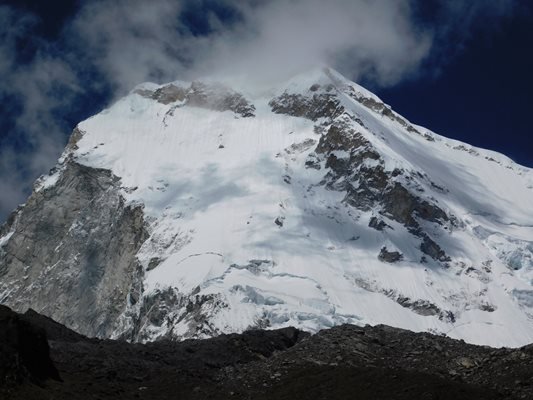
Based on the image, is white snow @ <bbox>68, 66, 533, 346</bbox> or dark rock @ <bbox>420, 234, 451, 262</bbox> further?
dark rock @ <bbox>420, 234, 451, 262</bbox>

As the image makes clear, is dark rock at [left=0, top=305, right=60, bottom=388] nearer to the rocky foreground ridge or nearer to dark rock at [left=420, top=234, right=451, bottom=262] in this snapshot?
the rocky foreground ridge

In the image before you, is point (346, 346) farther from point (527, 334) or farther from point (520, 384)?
point (527, 334)

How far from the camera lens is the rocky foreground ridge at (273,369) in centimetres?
4675

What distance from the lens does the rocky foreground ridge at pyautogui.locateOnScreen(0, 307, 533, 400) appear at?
46.8 m

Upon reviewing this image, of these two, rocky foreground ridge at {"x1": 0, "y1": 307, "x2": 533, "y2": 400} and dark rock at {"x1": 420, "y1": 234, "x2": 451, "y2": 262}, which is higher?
dark rock at {"x1": 420, "y1": 234, "x2": 451, "y2": 262}

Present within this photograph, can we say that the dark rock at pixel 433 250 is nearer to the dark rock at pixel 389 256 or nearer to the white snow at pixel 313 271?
the white snow at pixel 313 271

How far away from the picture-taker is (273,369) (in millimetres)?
56125

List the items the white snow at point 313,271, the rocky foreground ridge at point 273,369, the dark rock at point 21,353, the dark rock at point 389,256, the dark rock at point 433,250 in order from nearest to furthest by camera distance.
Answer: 1. the dark rock at point 21,353
2. the rocky foreground ridge at point 273,369
3. the white snow at point 313,271
4. the dark rock at point 389,256
5. the dark rock at point 433,250

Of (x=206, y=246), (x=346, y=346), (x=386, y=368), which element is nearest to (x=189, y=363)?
(x=346, y=346)

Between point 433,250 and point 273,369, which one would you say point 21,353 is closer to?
point 273,369

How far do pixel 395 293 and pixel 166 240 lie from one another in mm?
48183

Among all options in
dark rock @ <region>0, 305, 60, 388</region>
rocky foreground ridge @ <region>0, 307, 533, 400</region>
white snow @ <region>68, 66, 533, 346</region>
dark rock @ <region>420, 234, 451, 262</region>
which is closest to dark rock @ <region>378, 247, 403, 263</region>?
white snow @ <region>68, 66, 533, 346</region>

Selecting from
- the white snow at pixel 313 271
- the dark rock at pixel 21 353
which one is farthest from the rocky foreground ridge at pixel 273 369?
the white snow at pixel 313 271

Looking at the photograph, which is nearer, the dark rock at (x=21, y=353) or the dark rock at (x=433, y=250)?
the dark rock at (x=21, y=353)
